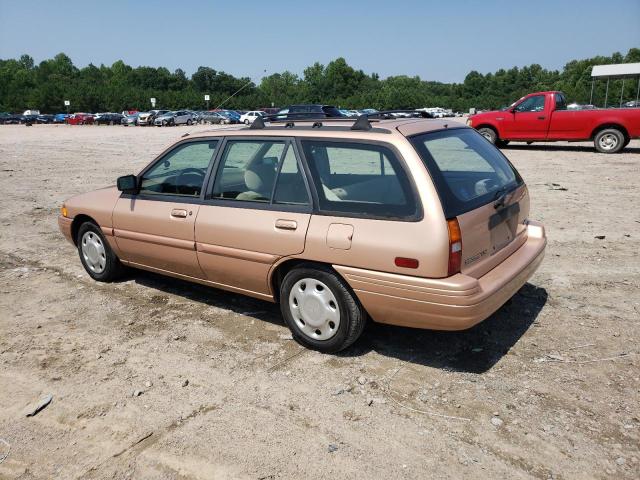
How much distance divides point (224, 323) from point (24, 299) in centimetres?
214

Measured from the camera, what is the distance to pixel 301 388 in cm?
353

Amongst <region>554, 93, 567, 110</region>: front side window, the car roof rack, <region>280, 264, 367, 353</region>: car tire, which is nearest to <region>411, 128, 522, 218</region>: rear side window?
the car roof rack

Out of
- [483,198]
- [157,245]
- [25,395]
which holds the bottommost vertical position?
[25,395]

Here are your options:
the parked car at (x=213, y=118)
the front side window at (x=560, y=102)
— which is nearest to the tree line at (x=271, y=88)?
the parked car at (x=213, y=118)

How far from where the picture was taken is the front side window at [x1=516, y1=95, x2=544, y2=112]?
16656 mm

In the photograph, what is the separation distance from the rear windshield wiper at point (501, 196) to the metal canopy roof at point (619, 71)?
2070 centimetres

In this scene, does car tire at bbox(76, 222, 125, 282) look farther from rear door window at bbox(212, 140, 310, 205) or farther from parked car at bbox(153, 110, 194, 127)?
parked car at bbox(153, 110, 194, 127)

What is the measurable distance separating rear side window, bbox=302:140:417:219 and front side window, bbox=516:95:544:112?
14342 mm

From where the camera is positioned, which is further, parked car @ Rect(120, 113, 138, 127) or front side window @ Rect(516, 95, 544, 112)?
parked car @ Rect(120, 113, 138, 127)

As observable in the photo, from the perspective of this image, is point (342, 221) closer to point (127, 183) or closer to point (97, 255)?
point (127, 183)

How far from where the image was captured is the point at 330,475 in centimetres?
271

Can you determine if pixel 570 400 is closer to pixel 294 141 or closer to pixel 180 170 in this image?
pixel 294 141

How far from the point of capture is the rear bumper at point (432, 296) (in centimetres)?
334

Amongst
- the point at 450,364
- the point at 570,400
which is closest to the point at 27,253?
the point at 450,364
